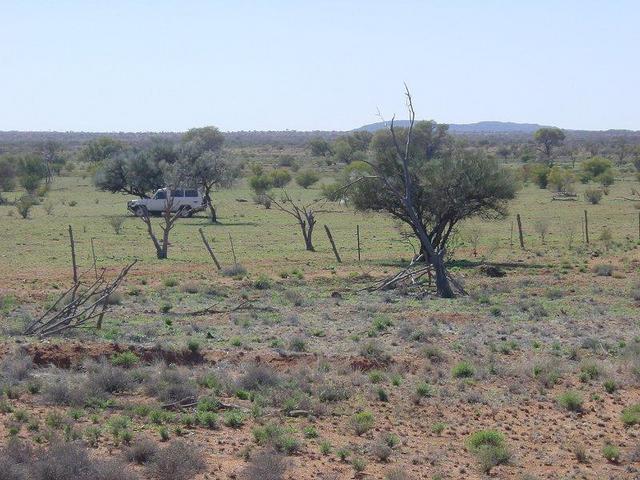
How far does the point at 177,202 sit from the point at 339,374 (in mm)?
43016

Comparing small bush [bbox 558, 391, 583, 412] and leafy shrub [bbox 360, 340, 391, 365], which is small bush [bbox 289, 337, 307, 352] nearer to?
leafy shrub [bbox 360, 340, 391, 365]

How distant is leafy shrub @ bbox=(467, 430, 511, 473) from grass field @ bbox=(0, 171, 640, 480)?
0.09 ft

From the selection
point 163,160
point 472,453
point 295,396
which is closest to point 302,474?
point 472,453

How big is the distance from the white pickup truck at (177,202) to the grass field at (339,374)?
2422cm

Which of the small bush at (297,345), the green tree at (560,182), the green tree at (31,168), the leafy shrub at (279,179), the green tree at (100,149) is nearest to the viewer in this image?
the small bush at (297,345)

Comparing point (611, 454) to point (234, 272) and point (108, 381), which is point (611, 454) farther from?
point (234, 272)

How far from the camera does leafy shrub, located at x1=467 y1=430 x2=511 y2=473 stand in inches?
496

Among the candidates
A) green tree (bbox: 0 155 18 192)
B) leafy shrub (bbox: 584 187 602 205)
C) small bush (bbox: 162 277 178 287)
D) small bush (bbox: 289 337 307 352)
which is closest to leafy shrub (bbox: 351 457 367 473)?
small bush (bbox: 289 337 307 352)

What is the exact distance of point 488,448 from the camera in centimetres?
1300

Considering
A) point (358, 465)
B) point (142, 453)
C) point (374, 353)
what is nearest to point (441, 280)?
point (374, 353)

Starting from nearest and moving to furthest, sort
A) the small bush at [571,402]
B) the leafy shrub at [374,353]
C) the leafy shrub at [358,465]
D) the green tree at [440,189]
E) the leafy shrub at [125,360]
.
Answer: the leafy shrub at [358,465] → the small bush at [571,402] → the leafy shrub at [125,360] → the leafy shrub at [374,353] → the green tree at [440,189]

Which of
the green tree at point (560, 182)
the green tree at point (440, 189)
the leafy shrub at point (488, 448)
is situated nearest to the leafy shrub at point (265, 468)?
the leafy shrub at point (488, 448)

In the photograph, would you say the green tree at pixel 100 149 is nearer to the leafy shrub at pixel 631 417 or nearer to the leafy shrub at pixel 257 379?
the leafy shrub at pixel 257 379

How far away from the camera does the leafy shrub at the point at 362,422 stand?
1390cm
